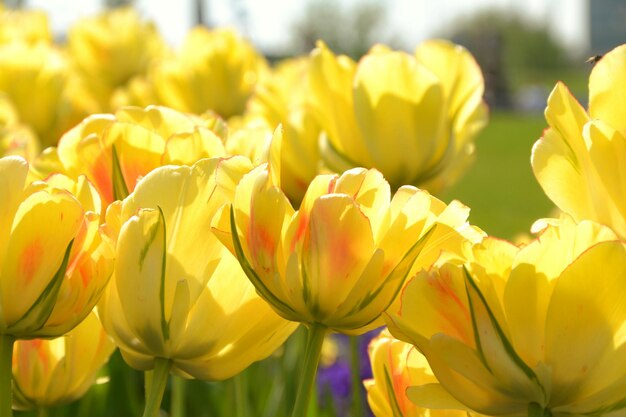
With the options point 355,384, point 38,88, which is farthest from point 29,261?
point 38,88

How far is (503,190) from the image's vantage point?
10.3m

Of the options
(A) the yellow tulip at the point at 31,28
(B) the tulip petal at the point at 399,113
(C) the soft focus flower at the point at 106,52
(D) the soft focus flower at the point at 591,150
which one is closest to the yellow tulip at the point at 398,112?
(B) the tulip petal at the point at 399,113

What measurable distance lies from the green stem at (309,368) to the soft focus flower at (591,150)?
13 centimetres

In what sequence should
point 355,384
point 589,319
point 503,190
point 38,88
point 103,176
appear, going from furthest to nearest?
point 503,190
point 38,88
point 355,384
point 103,176
point 589,319

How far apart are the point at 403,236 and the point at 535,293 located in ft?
0.22

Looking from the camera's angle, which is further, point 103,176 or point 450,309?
point 103,176

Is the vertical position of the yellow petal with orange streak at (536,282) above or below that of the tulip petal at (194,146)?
above

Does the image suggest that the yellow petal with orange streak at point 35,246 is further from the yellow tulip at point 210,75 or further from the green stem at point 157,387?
the yellow tulip at point 210,75

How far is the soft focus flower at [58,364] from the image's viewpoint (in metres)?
0.62

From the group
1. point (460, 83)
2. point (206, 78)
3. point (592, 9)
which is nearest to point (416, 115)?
point (460, 83)

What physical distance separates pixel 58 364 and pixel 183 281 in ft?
0.55

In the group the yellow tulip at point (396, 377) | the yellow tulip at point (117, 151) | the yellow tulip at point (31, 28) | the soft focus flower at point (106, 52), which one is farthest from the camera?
the soft focus flower at point (106, 52)

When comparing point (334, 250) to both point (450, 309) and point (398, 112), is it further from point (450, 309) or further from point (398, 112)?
point (398, 112)

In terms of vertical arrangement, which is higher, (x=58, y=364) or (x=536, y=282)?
(x=536, y=282)
